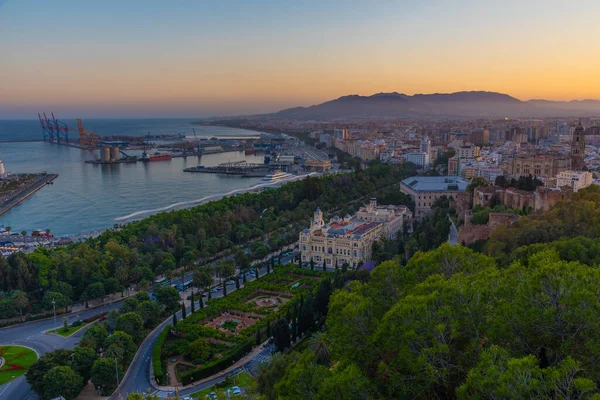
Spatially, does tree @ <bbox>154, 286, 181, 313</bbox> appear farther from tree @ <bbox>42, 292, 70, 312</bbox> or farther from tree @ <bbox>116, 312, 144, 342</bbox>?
tree @ <bbox>42, 292, 70, 312</bbox>

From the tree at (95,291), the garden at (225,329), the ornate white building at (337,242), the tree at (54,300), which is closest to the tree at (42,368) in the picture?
the garden at (225,329)

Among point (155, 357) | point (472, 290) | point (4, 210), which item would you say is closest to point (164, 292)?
point (155, 357)

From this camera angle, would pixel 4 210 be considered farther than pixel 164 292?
Yes

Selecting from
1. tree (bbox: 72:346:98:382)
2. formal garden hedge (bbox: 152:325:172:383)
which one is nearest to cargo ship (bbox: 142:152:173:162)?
formal garden hedge (bbox: 152:325:172:383)

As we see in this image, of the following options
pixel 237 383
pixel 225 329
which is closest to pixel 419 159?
pixel 225 329

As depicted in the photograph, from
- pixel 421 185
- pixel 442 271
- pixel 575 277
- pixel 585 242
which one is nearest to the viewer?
pixel 575 277

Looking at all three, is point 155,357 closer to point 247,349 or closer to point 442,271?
point 247,349

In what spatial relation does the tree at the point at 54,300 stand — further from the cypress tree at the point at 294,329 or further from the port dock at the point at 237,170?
the port dock at the point at 237,170
